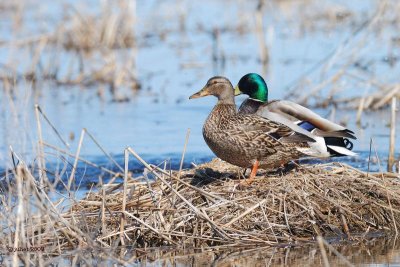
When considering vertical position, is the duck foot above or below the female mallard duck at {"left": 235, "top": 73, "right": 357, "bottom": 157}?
below

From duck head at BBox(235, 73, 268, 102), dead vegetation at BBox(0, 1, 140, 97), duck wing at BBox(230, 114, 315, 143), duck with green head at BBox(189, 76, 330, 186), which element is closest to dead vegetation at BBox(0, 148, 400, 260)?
duck with green head at BBox(189, 76, 330, 186)

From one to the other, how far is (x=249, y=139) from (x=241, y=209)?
53 centimetres

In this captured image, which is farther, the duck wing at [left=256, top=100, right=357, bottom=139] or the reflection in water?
the duck wing at [left=256, top=100, right=357, bottom=139]

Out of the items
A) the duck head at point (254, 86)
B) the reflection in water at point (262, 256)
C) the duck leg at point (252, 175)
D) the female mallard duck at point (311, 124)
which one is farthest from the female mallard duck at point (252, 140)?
the duck head at point (254, 86)

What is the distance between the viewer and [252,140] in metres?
6.88

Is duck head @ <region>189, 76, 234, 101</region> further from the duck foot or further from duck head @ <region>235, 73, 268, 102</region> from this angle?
duck head @ <region>235, 73, 268, 102</region>

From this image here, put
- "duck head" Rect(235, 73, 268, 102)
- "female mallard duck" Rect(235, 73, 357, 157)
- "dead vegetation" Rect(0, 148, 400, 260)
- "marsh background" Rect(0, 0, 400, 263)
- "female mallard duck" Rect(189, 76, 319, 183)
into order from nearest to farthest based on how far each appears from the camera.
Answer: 1. "dead vegetation" Rect(0, 148, 400, 260)
2. "female mallard duck" Rect(189, 76, 319, 183)
3. "female mallard duck" Rect(235, 73, 357, 157)
4. "duck head" Rect(235, 73, 268, 102)
5. "marsh background" Rect(0, 0, 400, 263)

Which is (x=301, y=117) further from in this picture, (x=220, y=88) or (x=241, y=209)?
(x=241, y=209)

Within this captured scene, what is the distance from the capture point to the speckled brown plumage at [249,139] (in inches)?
270

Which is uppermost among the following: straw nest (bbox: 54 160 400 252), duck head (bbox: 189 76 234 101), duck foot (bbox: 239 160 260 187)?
duck head (bbox: 189 76 234 101)

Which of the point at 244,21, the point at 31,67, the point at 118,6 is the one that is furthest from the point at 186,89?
the point at 244,21

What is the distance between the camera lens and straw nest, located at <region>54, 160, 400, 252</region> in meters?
6.45

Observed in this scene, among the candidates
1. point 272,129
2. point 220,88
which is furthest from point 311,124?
point 220,88

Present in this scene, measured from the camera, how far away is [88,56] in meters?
15.6
